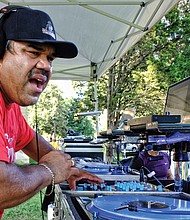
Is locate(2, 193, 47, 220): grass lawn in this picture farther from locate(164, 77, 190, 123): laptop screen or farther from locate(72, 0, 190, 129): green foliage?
locate(72, 0, 190, 129): green foliage

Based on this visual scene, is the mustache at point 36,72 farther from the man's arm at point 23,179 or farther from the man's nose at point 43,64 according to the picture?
the man's arm at point 23,179

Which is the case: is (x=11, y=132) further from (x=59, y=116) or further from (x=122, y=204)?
(x=59, y=116)

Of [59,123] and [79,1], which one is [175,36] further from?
[79,1]

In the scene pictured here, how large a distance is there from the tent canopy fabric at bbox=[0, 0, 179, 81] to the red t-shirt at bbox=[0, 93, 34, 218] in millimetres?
1947

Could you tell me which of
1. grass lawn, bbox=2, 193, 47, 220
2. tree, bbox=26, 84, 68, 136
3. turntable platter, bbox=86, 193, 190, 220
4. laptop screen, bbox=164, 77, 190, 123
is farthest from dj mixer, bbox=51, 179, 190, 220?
tree, bbox=26, 84, 68, 136

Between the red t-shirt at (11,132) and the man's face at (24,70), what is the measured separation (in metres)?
0.08

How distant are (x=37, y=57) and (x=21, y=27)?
95 mm

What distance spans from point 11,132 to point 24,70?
36cm

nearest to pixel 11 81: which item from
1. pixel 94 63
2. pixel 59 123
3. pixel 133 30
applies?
pixel 133 30

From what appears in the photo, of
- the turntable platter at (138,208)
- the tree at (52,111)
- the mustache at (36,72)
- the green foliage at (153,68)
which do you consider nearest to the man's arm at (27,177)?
the turntable platter at (138,208)

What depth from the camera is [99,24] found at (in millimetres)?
4387

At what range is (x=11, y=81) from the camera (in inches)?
42.4

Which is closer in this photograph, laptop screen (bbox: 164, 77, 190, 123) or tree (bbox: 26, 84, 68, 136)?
laptop screen (bbox: 164, 77, 190, 123)

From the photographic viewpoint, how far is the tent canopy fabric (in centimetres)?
354
